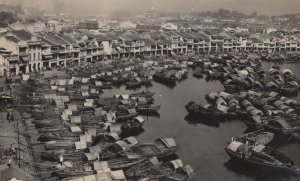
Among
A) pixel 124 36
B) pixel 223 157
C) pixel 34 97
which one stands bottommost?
pixel 223 157

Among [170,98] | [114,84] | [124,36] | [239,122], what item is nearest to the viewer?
[239,122]

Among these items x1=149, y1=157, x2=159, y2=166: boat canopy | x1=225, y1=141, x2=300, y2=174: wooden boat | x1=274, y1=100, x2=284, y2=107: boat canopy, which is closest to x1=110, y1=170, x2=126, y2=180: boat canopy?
x1=149, y1=157, x2=159, y2=166: boat canopy

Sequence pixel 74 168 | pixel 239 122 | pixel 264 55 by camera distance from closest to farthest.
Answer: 1. pixel 74 168
2. pixel 239 122
3. pixel 264 55

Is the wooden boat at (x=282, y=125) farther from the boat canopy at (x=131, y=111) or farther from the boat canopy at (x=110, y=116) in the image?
the boat canopy at (x=110, y=116)

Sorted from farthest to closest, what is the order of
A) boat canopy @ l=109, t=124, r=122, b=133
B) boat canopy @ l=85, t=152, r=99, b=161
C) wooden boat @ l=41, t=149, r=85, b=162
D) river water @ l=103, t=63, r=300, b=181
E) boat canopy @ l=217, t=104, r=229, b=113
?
boat canopy @ l=217, t=104, r=229, b=113 < boat canopy @ l=109, t=124, r=122, b=133 < river water @ l=103, t=63, r=300, b=181 < wooden boat @ l=41, t=149, r=85, b=162 < boat canopy @ l=85, t=152, r=99, b=161

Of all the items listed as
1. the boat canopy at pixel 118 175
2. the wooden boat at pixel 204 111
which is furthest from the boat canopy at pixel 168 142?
the wooden boat at pixel 204 111

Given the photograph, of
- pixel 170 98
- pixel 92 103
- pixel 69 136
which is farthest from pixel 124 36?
pixel 69 136

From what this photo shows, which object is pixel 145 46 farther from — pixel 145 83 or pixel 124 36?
pixel 145 83

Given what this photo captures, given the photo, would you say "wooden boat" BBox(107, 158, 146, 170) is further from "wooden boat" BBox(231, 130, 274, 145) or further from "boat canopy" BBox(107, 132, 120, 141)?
"wooden boat" BBox(231, 130, 274, 145)
